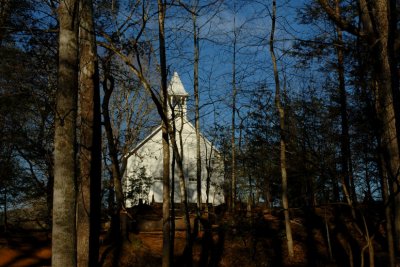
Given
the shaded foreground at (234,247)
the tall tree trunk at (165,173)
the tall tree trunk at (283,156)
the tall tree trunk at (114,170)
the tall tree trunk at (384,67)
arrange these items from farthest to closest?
the tall tree trunk at (283,156)
the shaded foreground at (234,247)
the tall tree trunk at (165,173)
the tall tree trunk at (114,170)
the tall tree trunk at (384,67)

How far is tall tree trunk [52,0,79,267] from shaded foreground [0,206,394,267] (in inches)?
325

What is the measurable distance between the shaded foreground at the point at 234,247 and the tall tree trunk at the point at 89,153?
→ 19.3 ft

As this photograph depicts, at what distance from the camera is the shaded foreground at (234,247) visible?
45.0 ft

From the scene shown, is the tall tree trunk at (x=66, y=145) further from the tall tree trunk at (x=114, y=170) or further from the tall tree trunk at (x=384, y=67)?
the tall tree trunk at (x=384, y=67)

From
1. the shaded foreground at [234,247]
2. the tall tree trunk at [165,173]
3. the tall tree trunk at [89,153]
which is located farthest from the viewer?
the shaded foreground at [234,247]

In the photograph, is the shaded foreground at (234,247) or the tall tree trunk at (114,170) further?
the shaded foreground at (234,247)

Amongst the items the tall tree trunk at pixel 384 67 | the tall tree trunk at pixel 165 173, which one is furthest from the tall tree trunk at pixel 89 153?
the tall tree trunk at pixel 384 67

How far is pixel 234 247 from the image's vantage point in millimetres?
15508

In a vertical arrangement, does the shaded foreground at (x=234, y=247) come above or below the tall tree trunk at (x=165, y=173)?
below

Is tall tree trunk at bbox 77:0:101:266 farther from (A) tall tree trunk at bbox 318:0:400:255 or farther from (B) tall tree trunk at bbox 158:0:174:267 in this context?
(A) tall tree trunk at bbox 318:0:400:255

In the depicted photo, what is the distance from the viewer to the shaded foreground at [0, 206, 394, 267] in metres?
13.7

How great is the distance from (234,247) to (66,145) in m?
11.5

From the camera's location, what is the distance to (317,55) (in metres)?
9.62

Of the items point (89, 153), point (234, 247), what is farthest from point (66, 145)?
point (234, 247)
